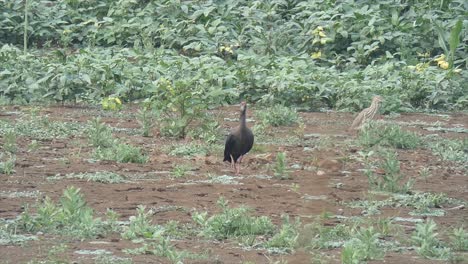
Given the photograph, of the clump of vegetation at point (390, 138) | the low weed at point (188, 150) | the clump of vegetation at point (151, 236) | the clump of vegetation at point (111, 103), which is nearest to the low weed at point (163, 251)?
the clump of vegetation at point (151, 236)

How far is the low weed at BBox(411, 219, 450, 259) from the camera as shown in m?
7.32

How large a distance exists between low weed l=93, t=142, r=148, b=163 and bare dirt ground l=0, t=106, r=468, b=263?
0.09 meters

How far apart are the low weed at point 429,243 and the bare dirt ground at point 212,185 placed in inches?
2.7

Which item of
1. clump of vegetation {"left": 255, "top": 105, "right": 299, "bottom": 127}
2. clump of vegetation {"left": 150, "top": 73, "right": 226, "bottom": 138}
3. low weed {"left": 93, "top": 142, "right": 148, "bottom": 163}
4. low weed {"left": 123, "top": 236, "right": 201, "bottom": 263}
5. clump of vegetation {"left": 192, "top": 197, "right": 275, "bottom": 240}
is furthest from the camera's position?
clump of vegetation {"left": 255, "top": 105, "right": 299, "bottom": 127}

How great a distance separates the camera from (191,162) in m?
10.7

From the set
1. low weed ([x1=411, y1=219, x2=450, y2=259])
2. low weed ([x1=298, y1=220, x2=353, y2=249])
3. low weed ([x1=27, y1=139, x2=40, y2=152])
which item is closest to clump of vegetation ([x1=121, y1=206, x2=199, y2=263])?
low weed ([x1=298, y1=220, x2=353, y2=249])

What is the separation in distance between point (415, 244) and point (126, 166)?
3.60m

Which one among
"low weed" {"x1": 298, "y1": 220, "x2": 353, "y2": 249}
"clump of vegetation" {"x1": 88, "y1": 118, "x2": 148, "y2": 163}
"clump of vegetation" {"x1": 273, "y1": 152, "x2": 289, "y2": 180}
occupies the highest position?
"low weed" {"x1": 298, "y1": 220, "x2": 353, "y2": 249}

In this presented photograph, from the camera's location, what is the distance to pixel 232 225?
7781 mm

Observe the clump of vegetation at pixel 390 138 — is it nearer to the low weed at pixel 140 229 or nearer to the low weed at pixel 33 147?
the low weed at pixel 33 147

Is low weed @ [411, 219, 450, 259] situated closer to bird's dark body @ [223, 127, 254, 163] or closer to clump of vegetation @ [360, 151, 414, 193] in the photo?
clump of vegetation @ [360, 151, 414, 193]

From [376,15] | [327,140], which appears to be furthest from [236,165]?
[376,15]

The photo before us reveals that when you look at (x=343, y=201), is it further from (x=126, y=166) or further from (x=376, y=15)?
(x=376, y=15)

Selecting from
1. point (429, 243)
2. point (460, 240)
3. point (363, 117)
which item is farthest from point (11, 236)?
point (363, 117)
